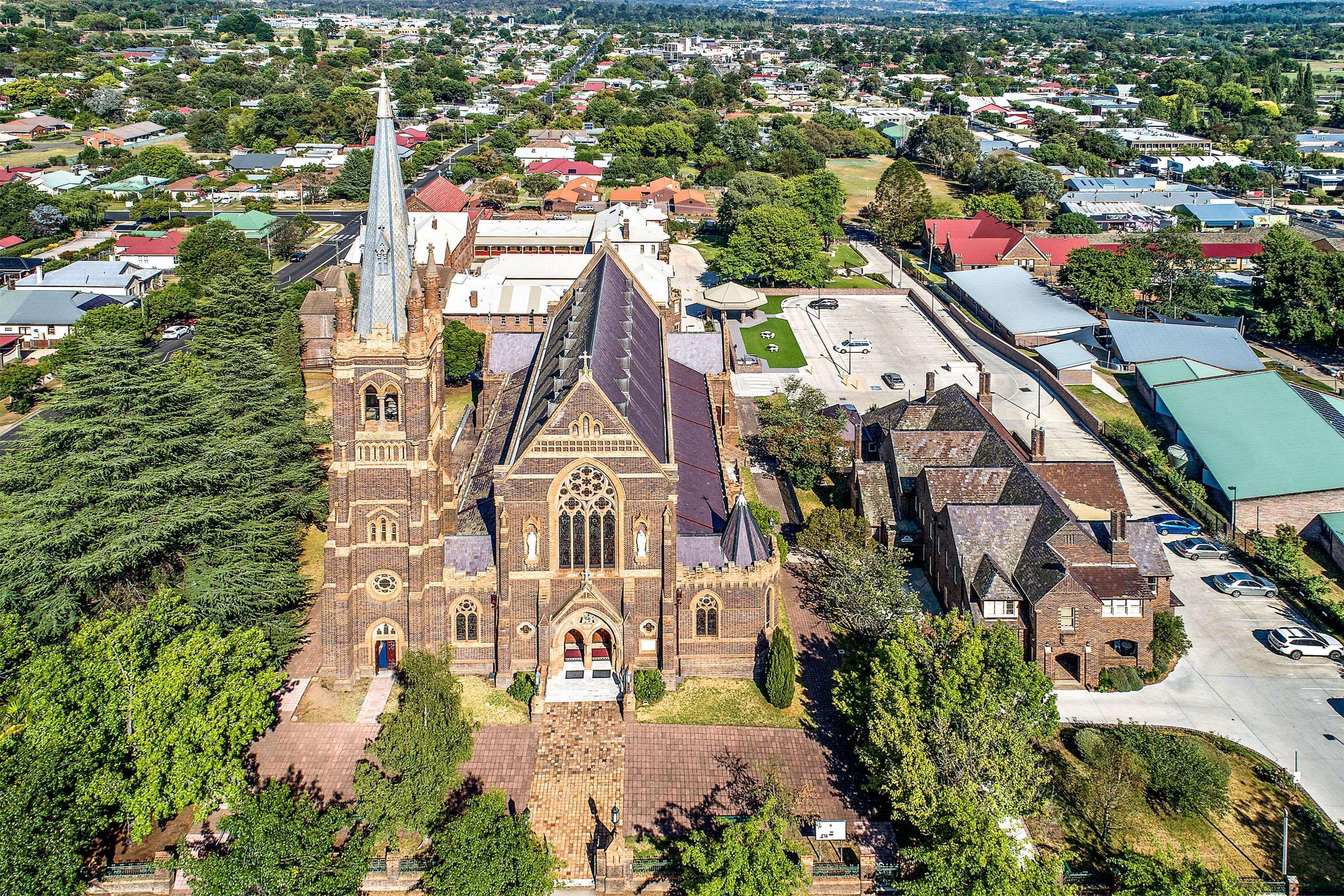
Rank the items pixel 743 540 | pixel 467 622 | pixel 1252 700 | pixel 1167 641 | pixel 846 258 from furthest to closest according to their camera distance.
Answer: pixel 846 258
pixel 1167 641
pixel 743 540
pixel 467 622
pixel 1252 700

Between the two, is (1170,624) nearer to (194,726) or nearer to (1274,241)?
(194,726)

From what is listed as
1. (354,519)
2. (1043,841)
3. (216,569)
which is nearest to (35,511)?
(216,569)

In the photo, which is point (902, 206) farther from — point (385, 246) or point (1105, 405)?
point (385, 246)

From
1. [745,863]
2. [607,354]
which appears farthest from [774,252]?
[745,863]

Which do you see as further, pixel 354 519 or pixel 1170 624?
pixel 1170 624

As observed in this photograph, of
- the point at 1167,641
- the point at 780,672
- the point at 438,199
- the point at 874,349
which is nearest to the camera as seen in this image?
the point at 780,672

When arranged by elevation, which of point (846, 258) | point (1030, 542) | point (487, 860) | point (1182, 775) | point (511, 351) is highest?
point (1030, 542)

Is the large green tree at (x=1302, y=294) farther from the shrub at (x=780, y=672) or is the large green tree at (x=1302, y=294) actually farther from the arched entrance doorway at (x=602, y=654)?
the arched entrance doorway at (x=602, y=654)
